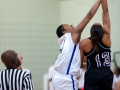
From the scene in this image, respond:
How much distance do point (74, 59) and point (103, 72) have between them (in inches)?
16.9

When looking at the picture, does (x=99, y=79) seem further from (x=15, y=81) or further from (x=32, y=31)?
(x=32, y=31)

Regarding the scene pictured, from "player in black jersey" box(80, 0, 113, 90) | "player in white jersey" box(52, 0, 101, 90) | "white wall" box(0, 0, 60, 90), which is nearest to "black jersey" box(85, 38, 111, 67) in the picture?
"player in black jersey" box(80, 0, 113, 90)

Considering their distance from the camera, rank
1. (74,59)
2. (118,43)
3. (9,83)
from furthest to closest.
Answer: (118,43)
(74,59)
(9,83)

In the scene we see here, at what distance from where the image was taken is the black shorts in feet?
18.9

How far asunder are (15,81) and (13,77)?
A: 6 centimetres

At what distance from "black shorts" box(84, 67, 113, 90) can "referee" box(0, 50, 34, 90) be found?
92 cm

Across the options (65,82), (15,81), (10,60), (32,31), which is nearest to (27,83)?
(15,81)

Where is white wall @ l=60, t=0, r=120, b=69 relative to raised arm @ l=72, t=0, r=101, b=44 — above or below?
above

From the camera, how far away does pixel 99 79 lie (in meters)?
5.77

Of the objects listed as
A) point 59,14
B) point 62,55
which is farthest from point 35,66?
point 62,55

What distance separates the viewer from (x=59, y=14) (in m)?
10.4

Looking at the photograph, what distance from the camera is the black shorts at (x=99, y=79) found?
5.76m

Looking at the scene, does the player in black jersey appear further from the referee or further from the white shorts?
the referee

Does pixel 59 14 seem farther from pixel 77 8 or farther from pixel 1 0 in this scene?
pixel 1 0
